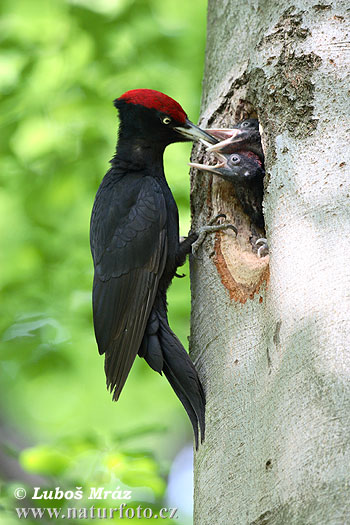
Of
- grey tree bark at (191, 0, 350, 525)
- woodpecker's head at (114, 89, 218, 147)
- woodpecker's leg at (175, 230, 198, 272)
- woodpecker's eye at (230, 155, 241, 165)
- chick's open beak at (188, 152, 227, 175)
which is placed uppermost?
woodpecker's head at (114, 89, 218, 147)

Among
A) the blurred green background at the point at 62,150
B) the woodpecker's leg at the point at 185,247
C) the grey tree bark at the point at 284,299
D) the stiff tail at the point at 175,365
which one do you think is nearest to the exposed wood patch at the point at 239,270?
the grey tree bark at the point at 284,299

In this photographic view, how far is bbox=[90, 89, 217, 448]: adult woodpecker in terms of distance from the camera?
292 cm

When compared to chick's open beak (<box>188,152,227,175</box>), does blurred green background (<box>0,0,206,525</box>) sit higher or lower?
higher

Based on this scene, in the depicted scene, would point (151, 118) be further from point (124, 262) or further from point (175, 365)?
point (175, 365)

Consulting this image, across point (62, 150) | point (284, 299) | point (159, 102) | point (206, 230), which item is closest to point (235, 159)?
point (206, 230)

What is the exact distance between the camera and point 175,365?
109 inches

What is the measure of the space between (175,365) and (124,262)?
72 centimetres

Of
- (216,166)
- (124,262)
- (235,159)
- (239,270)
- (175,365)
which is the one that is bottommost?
(175,365)

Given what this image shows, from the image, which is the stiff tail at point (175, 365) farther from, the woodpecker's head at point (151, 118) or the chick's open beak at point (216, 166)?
the woodpecker's head at point (151, 118)

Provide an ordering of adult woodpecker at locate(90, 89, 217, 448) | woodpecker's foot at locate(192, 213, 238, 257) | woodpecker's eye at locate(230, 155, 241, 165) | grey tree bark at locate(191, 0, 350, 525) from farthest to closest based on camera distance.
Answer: woodpecker's eye at locate(230, 155, 241, 165), woodpecker's foot at locate(192, 213, 238, 257), adult woodpecker at locate(90, 89, 217, 448), grey tree bark at locate(191, 0, 350, 525)

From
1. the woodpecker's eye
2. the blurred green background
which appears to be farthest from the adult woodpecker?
the blurred green background

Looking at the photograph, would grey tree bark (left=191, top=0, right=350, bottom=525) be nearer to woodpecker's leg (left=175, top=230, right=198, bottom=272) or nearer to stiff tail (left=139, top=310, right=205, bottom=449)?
stiff tail (left=139, top=310, right=205, bottom=449)

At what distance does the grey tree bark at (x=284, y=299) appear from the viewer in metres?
1.75

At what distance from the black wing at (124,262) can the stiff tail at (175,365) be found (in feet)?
0.24
